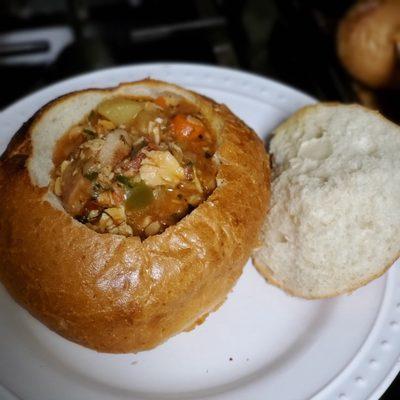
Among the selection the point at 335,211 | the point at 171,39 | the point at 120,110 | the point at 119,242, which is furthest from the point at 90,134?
the point at 171,39

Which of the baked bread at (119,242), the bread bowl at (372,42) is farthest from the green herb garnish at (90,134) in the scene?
the bread bowl at (372,42)

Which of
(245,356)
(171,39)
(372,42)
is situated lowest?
(245,356)

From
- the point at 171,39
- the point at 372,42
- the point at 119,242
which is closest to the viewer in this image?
the point at 119,242

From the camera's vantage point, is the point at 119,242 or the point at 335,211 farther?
the point at 335,211

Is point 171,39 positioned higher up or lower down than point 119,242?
lower down

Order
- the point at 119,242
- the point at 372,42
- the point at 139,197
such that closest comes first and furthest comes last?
the point at 119,242, the point at 139,197, the point at 372,42

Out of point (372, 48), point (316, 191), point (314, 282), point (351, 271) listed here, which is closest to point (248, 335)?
point (314, 282)

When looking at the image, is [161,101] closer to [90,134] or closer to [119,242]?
[90,134]

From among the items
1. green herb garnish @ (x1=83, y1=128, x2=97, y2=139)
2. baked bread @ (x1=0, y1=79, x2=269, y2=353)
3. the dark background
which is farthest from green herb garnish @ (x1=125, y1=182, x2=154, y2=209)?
the dark background
